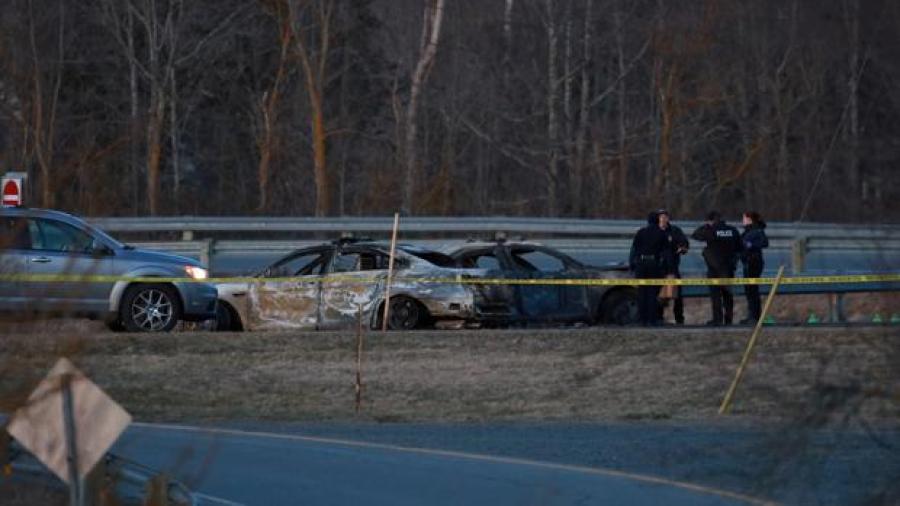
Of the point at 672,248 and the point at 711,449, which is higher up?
the point at 672,248

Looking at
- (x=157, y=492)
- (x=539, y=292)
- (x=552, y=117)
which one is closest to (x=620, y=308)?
(x=539, y=292)

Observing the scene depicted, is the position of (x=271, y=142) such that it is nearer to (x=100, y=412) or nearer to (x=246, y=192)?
(x=246, y=192)

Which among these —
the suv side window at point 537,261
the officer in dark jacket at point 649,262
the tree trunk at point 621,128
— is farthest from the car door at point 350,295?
the tree trunk at point 621,128

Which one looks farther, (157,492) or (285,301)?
(285,301)

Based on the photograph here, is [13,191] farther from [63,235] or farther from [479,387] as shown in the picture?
[479,387]

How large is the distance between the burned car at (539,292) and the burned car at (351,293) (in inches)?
17.7

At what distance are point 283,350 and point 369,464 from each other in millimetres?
7405

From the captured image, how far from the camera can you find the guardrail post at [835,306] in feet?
79.0

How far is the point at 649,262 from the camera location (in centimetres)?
2327

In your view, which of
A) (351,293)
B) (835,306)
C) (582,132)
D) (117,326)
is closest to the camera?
(117,326)

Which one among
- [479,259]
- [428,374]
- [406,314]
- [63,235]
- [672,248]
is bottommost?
[428,374]

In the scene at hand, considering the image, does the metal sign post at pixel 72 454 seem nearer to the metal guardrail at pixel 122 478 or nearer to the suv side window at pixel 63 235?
the metal guardrail at pixel 122 478

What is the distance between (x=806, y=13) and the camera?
151 ft

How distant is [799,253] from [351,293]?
7.79 meters
